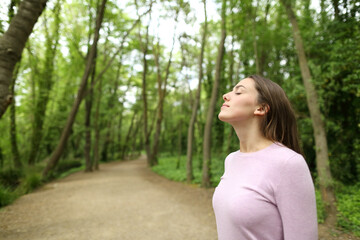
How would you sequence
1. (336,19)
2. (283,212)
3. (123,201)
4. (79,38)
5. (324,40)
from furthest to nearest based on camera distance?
(79,38), (123,201), (324,40), (336,19), (283,212)

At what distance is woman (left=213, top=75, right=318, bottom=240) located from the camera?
41.5 inches

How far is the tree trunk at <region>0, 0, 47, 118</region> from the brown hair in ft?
13.7

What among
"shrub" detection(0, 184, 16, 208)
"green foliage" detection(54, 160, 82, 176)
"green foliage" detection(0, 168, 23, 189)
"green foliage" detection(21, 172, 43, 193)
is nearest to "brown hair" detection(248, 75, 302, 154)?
"shrub" detection(0, 184, 16, 208)

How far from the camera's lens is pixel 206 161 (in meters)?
9.27

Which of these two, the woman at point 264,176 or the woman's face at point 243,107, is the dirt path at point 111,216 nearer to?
the woman at point 264,176

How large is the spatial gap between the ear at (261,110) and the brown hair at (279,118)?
12 mm

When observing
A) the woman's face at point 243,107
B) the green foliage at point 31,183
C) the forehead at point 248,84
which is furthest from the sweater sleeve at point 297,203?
the green foliage at point 31,183

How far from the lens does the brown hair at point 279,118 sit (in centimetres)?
133

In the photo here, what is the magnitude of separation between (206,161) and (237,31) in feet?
19.5

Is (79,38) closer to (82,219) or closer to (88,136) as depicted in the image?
(88,136)

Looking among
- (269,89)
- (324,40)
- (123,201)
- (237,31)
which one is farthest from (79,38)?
(269,89)

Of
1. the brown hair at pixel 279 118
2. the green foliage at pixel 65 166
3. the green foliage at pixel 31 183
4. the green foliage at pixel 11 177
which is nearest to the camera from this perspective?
the brown hair at pixel 279 118

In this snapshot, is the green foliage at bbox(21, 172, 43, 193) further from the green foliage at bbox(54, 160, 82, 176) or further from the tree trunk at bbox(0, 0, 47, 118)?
the tree trunk at bbox(0, 0, 47, 118)

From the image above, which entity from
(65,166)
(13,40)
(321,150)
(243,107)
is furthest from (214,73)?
(65,166)
